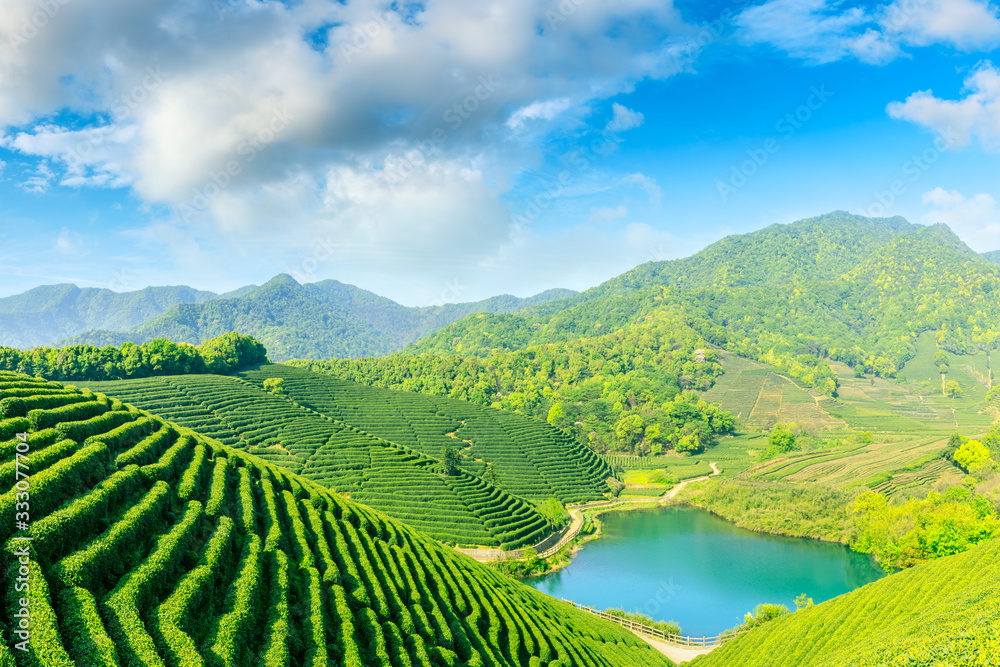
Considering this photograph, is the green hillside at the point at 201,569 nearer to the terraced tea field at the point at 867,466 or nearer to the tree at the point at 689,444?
the terraced tea field at the point at 867,466

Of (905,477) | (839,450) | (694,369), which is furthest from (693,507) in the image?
(694,369)

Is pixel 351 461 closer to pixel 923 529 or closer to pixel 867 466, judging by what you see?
pixel 923 529

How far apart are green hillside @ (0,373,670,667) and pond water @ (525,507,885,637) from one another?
16.4 meters

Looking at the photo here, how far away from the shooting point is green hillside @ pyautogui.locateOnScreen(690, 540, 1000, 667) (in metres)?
11.0

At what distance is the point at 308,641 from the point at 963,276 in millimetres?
246674

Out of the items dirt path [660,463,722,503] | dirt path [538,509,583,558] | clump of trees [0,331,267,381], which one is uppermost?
clump of trees [0,331,267,381]

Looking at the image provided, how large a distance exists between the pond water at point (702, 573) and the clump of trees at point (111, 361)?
166ft

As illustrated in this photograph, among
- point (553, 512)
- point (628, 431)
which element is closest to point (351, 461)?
point (553, 512)

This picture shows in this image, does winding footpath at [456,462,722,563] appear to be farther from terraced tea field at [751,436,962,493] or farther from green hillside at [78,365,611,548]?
terraced tea field at [751,436,962,493]

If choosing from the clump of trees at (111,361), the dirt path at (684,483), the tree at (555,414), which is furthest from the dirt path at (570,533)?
the clump of trees at (111,361)

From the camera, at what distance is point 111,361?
58125 millimetres

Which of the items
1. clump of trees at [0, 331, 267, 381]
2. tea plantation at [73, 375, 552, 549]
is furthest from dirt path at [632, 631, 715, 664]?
clump of trees at [0, 331, 267, 381]

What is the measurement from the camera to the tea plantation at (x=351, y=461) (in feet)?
132

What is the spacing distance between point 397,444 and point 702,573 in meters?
31.2
